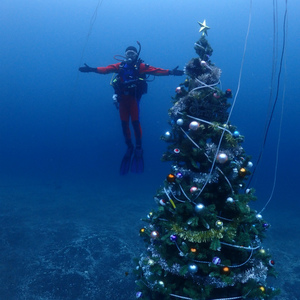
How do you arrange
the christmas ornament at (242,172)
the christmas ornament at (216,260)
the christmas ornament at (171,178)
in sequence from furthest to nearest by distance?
the christmas ornament at (171,178)
the christmas ornament at (242,172)
the christmas ornament at (216,260)

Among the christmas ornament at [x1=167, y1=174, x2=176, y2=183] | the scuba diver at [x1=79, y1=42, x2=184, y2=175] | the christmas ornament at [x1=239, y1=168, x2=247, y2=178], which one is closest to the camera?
the christmas ornament at [x1=239, y1=168, x2=247, y2=178]

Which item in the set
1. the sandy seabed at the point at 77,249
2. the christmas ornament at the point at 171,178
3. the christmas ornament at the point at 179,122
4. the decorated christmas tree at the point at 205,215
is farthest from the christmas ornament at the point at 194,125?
the sandy seabed at the point at 77,249

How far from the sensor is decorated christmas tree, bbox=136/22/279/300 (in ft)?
8.80

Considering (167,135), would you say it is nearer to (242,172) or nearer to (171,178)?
(171,178)

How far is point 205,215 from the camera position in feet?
8.80

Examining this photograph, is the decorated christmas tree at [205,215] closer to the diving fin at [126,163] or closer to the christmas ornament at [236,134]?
the christmas ornament at [236,134]

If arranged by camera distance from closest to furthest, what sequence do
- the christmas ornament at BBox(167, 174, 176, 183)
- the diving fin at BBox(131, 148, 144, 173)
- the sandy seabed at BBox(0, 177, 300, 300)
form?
the christmas ornament at BBox(167, 174, 176, 183), the sandy seabed at BBox(0, 177, 300, 300), the diving fin at BBox(131, 148, 144, 173)

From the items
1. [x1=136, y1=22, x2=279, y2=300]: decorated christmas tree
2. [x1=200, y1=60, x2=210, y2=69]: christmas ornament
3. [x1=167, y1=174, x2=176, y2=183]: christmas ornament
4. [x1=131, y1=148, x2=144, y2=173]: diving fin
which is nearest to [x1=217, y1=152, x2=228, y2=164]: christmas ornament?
[x1=136, y1=22, x2=279, y2=300]: decorated christmas tree

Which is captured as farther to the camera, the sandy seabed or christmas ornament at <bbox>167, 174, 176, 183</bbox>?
the sandy seabed

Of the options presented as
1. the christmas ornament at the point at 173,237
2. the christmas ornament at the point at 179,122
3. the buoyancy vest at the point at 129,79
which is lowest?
the christmas ornament at the point at 173,237

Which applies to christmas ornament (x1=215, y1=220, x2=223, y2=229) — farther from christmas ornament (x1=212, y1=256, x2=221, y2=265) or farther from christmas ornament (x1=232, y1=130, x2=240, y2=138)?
christmas ornament (x1=232, y1=130, x2=240, y2=138)

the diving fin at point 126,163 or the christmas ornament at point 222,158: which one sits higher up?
the christmas ornament at point 222,158

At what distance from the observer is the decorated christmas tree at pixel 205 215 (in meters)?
2.68

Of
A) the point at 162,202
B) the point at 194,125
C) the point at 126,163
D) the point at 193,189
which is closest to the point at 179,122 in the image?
the point at 194,125
